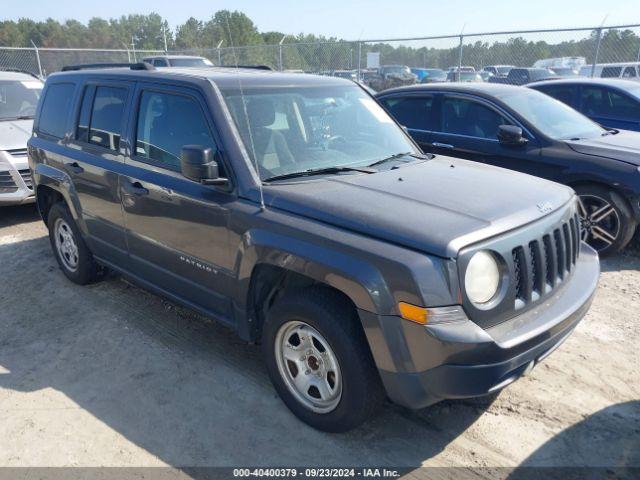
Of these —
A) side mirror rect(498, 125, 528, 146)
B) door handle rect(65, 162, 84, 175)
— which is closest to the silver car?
door handle rect(65, 162, 84, 175)

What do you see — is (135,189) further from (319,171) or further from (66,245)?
(66,245)

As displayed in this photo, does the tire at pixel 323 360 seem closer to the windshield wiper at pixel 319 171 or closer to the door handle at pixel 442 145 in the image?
the windshield wiper at pixel 319 171

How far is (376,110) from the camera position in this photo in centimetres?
424

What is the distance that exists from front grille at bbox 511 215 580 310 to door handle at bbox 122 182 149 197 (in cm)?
255

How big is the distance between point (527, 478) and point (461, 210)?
1.40 metres

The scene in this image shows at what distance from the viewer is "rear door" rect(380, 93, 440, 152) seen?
6887mm

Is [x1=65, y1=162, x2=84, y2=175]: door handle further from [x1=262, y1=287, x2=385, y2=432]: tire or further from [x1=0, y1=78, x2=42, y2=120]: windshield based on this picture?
[x1=0, y1=78, x2=42, y2=120]: windshield

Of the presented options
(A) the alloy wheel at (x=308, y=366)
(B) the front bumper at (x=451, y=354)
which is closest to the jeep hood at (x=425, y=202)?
(B) the front bumper at (x=451, y=354)

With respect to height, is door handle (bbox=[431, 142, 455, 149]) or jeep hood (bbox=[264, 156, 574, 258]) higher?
jeep hood (bbox=[264, 156, 574, 258])

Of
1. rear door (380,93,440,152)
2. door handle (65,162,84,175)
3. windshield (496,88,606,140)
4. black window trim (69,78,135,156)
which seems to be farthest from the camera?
rear door (380,93,440,152)

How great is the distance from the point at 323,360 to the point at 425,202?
3.39 ft

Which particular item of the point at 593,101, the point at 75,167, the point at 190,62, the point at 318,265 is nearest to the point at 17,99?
the point at 75,167

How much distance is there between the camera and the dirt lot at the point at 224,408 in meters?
2.94

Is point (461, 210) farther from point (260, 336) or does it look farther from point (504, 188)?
point (260, 336)
